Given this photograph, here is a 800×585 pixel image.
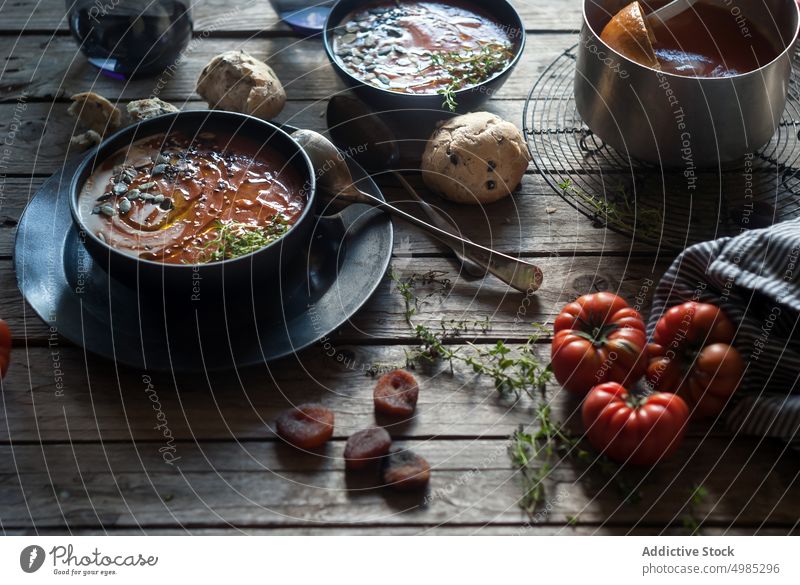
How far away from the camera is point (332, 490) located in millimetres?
1315

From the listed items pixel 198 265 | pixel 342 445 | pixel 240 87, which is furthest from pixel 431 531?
pixel 240 87

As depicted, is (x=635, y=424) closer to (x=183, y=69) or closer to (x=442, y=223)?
(x=442, y=223)

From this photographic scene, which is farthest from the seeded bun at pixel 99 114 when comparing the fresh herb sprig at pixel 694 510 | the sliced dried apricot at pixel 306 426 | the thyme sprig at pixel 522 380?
the fresh herb sprig at pixel 694 510

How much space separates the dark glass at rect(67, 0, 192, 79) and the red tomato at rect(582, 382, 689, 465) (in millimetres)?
1419

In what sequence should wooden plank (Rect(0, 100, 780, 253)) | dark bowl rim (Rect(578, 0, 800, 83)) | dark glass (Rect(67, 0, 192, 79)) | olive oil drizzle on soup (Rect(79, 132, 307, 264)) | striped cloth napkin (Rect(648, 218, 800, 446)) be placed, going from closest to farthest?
striped cloth napkin (Rect(648, 218, 800, 446)), olive oil drizzle on soup (Rect(79, 132, 307, 264)), dark bowl rim (Rect(578, 0, 800, 83)), wooden plank (Rect(0, 100, 780, 253)), dark glass (Rect(67, 0, 192, 79))

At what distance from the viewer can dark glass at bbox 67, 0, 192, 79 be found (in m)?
2.07

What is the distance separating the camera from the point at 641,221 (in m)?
1.75

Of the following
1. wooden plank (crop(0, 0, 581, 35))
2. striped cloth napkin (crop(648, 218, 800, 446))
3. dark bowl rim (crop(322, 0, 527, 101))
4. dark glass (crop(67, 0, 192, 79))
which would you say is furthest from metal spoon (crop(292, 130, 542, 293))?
wooden plank (crop(0, 0, 581, 35))

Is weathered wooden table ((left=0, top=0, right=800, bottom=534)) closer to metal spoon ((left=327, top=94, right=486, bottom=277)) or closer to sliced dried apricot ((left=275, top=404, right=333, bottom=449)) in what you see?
sliced dried apricot ((left=275, top=404, right=333, bottom=449))

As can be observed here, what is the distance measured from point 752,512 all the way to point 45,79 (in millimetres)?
1869

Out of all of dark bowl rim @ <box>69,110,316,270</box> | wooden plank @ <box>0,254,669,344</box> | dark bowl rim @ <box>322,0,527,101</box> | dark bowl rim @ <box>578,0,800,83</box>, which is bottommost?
wooden plank @ <box>0,254,669,344</box>

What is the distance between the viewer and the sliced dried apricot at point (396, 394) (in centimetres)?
141

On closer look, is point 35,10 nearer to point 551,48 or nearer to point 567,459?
point 551,48
